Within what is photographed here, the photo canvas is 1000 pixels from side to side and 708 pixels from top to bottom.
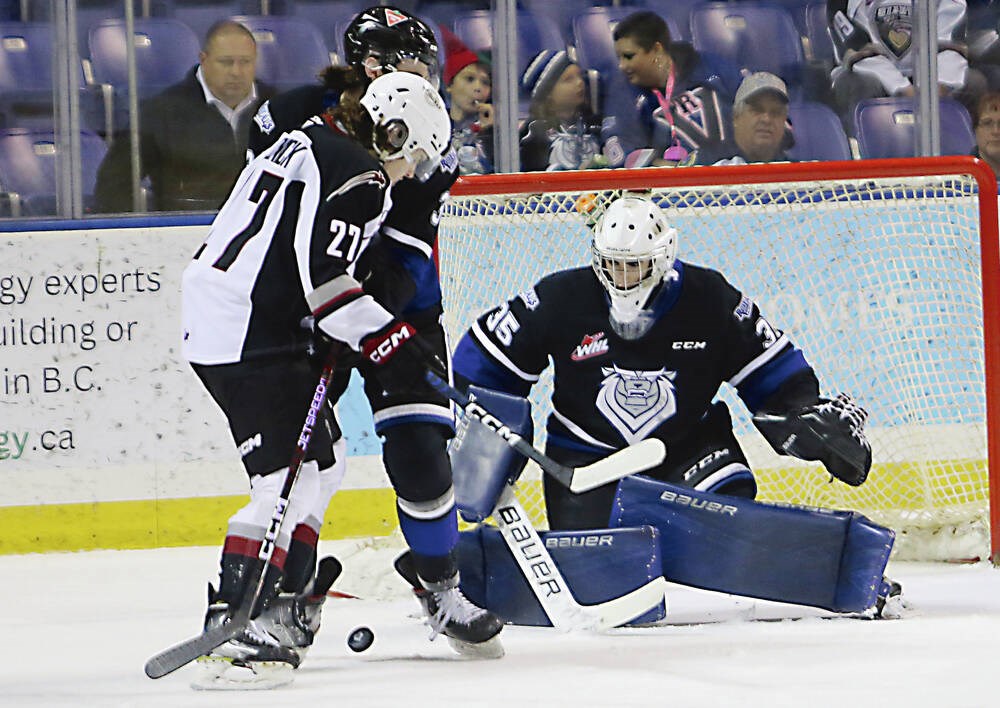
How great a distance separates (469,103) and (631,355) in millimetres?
1695

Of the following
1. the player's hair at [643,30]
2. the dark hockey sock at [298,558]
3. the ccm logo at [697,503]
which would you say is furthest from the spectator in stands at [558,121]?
the dark hockey sock at [298,558]

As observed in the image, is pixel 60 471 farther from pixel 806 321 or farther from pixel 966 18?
pixel 966 18

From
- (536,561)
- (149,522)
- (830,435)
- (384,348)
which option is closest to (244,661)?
(384,348)

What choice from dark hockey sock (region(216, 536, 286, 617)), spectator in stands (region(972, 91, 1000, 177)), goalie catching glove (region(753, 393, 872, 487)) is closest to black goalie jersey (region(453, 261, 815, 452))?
goalie catching glove (region(753, 393, 872, 487))

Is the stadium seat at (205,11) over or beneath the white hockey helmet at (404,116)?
over

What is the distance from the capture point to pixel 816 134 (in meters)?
4.77

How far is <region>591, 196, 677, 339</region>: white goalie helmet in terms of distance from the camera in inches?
117

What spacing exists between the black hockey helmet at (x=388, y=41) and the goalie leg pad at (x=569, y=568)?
2.96 ft

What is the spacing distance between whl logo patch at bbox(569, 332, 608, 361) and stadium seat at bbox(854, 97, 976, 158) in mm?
1928

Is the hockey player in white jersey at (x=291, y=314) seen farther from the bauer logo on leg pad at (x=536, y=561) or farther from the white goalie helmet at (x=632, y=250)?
the white goalie helmet at (x=632, y=250)

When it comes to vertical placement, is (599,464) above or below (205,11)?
below

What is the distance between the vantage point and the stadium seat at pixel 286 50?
4625 millimetres

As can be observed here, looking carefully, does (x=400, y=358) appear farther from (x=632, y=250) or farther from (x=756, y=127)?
(x=756, y=127)

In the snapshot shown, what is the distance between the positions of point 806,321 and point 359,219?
198 centimetres
